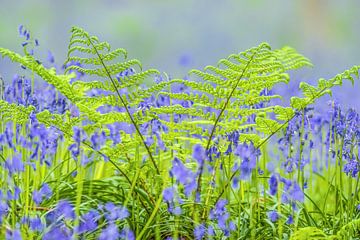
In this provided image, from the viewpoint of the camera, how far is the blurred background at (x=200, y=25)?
7.29 meters

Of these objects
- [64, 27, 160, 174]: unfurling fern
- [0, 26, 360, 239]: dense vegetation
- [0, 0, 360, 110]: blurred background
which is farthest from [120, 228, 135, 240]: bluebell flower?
[0, 0, 360, 110]: blurred background

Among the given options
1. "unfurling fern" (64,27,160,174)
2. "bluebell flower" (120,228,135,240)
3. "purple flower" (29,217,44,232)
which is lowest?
"bluebell flower" (120,228,135,240)

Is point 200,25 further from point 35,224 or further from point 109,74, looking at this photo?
point 35,224

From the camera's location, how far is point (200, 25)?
29.9 feet

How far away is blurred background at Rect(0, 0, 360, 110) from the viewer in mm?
7289

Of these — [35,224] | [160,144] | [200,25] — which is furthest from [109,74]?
[200,25]

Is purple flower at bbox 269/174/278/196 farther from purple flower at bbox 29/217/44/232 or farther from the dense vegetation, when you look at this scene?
purple flower at bbox 29/217/44/232

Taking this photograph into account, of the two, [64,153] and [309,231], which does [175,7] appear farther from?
[309,231]

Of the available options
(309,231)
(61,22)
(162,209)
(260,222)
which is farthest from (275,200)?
(61,22)

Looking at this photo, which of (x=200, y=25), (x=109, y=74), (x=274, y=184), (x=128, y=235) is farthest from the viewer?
(x=200, y=25)

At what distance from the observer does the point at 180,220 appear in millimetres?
1637

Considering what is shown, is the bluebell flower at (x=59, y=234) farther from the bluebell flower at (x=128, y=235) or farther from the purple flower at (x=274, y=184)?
the purple flower at (x=274, y=184)

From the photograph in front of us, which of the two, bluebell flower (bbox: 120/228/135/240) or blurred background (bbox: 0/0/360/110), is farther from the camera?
blurred background (bbox: 0/0/360/110)

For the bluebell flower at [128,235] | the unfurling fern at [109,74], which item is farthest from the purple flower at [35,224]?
the unfurling fern at [109,74]
